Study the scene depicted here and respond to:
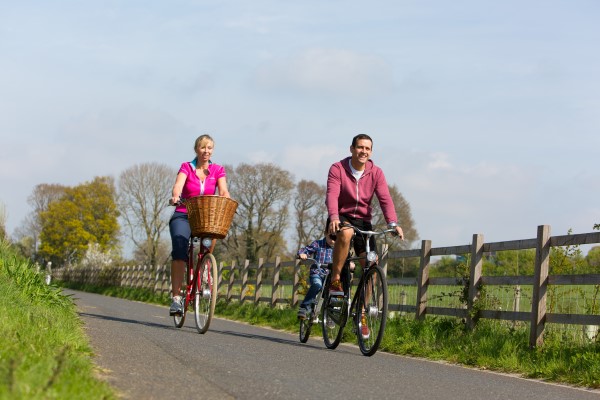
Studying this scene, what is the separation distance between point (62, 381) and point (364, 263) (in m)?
4.89

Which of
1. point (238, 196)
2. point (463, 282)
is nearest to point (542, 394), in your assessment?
point (463, 282)

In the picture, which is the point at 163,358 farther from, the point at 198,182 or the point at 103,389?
the point at 198,182

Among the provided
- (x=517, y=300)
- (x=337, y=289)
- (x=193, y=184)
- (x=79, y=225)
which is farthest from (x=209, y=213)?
(x=79, y=225)

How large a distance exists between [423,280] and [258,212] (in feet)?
147

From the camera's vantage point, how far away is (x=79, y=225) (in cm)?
7744

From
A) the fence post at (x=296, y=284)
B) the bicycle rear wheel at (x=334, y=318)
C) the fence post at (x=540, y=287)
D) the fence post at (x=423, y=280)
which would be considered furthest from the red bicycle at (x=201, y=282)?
the fence post at (x=296, y=284)

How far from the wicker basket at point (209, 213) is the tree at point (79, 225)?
67990 mm

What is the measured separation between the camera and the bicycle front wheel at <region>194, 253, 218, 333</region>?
33.4 feet

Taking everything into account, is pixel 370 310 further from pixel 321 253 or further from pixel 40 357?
pixel 40 357

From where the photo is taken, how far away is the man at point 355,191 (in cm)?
893

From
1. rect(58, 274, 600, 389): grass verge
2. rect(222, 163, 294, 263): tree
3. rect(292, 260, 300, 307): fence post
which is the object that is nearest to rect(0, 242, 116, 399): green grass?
rect(58, 274, 600, 389): grass verge

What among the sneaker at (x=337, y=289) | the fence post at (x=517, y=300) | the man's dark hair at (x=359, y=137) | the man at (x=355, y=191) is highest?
the man's dark hair at (x=359, y=137)

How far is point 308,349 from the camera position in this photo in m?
9.24

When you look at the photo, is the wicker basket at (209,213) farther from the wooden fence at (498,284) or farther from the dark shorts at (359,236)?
the wooden fence at (498,284)
